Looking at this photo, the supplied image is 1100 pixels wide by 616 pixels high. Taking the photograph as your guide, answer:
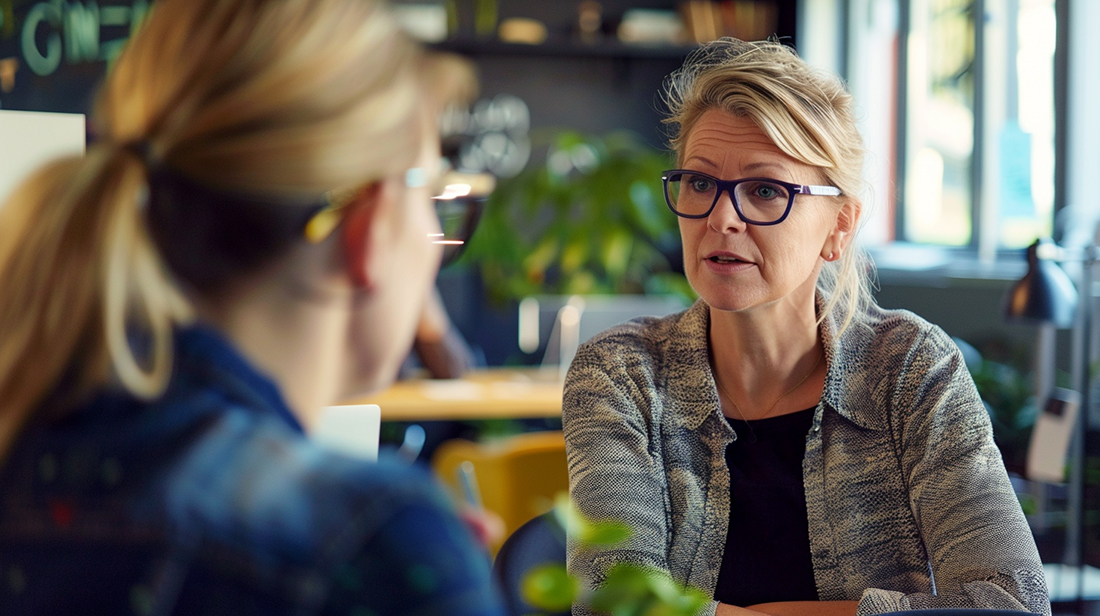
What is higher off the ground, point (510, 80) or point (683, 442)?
point (510, 80)

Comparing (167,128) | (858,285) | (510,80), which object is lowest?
(858,285)

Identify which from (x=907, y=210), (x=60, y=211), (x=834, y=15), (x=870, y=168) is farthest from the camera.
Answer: (x=834, y=15)

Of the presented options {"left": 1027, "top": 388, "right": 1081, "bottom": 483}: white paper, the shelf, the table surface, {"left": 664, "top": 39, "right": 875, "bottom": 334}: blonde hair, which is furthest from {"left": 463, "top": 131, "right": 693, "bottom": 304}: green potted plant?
{"left": 664, "top": 39, "right": 875, "bottom": 334}: blonde hair

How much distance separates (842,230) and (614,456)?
54 cm

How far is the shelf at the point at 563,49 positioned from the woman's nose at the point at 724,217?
177 inches

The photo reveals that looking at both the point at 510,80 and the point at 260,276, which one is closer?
the point at 260,276

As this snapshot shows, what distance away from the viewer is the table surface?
12.6 ft

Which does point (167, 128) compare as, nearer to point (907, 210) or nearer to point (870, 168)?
point (870, 168)

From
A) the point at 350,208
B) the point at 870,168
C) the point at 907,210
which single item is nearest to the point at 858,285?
the point at 870,168

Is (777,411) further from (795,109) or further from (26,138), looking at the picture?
(26,138)

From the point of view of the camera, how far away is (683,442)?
5.31 feet

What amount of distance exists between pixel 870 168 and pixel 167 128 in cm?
141

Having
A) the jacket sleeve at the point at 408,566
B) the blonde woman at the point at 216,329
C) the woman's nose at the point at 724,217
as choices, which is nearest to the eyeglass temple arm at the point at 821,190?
the woman's nose at the point at 724,217

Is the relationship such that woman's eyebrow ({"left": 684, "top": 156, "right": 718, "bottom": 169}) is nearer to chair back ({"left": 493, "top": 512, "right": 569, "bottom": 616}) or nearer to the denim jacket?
chair back ({"left": 493, "top": 512, "right": 569, "bottom": 616})
